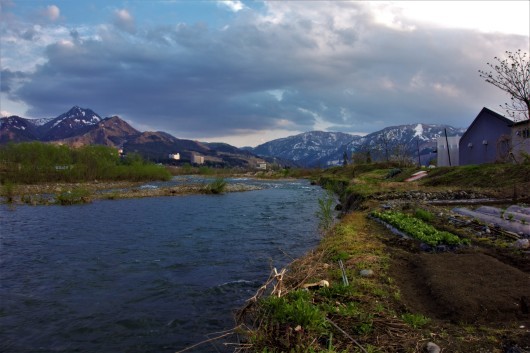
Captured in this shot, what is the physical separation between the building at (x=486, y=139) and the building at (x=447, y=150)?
2.22 metres

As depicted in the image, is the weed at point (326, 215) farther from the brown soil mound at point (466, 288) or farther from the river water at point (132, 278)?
the brown soil mound at point (466, 288)

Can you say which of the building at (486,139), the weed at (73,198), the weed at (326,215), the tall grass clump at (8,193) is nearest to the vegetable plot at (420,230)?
the weed at (326,215)

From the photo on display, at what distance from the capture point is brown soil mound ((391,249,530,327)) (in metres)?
6.46

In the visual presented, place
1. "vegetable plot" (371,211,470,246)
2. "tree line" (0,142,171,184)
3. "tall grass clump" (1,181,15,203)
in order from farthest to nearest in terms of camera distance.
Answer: "tree line" (0,142,171,184) → "tall grass clump" (1,181,15,203) → "vegetable plot" (371,211,470,246)

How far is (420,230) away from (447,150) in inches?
1592

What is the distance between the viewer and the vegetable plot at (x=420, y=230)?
452 inches

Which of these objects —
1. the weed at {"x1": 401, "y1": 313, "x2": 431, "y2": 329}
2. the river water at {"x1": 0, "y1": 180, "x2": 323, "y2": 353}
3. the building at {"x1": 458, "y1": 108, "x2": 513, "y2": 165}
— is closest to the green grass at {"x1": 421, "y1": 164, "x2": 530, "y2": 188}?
the building at {"x1": 458, "y1": 108, "x2": 513, "y2": 165}

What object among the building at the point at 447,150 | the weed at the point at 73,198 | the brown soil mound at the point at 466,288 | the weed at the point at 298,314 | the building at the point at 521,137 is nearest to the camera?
the weed at the point at 298,314

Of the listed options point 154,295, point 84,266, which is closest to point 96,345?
point 154,295

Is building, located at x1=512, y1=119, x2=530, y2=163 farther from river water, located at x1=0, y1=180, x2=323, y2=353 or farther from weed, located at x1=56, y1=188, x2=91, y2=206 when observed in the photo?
weed, located at x1=56, y1=188, x2=91, y2=206

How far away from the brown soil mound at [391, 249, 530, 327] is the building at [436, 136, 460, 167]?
43848mm

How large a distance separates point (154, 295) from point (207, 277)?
1946 mm

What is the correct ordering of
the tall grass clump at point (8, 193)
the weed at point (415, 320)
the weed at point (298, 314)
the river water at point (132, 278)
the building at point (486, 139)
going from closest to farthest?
the weed at point (298, 314) < the weed at point (415, 320) < the river water at point (132, 278) < the building at point (486, 139) < the tall grass clump at point (8, 193)

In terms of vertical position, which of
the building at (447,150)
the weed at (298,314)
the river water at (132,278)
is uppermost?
the building at (447,150)
